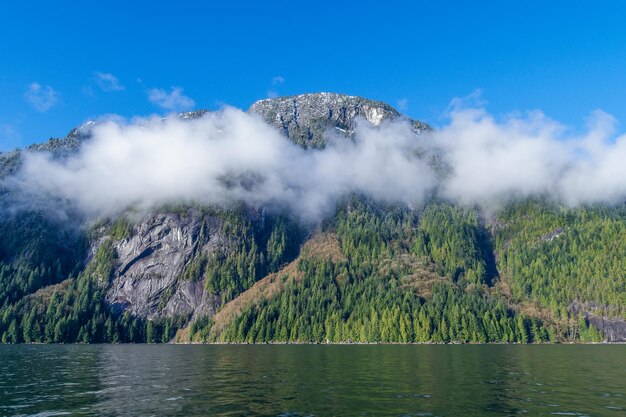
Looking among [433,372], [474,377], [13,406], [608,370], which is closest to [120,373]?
[13,406]

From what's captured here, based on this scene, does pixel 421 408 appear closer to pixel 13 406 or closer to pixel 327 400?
pixel 327 400

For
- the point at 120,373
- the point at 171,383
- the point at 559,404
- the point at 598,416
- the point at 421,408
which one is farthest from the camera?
the point at 120,373

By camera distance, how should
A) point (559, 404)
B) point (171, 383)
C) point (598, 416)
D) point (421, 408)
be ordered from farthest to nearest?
point (171, 383)
point (559, 404)
point (421, 408)
point (598, 416)

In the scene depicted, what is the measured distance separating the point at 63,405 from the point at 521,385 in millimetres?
56956

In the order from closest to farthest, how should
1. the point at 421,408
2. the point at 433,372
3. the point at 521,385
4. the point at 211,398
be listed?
1. the point at 421,408
2. the point at 211,398
3. the point at 521,385
4. the point at 433,372

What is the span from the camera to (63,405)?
46.4 m

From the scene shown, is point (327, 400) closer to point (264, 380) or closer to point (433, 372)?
point (264, 380)

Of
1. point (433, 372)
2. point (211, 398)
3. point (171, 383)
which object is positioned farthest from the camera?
point (433, 372)

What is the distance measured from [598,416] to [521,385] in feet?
70.3

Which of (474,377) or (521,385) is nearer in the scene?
(521,385)

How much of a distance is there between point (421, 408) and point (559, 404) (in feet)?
50.6

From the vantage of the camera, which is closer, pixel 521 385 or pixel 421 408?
pixel 421 408

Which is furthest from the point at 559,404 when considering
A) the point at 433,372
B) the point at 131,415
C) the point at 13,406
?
the point at 13,406

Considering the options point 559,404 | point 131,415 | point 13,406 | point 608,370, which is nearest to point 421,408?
point 559,404
